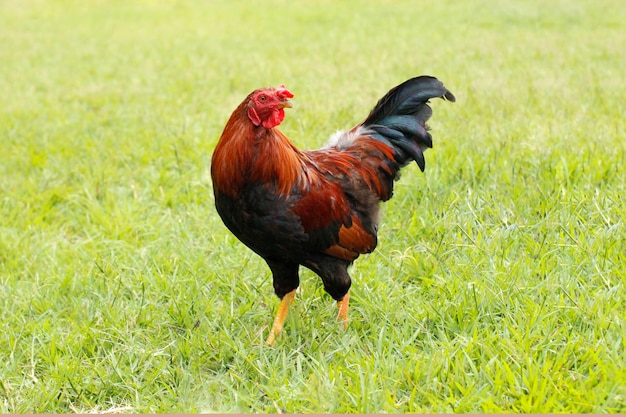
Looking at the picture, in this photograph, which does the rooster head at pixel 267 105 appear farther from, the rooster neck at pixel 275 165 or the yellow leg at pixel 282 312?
the yellow leg at pixel 282 312

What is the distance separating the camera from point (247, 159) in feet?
9.86

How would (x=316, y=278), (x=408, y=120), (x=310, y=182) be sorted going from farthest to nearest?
(x=316, y=278) → (x=408, y=120) → (x=310, y=182)

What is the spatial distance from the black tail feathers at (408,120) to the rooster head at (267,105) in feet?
2.69

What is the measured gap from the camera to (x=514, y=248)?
153 inches

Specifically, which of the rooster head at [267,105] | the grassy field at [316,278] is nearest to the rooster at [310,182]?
the rooster head at [267,105]

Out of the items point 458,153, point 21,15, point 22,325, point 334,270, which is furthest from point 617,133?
point 21,15

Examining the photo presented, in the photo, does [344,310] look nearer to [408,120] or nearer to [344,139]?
[344,139]

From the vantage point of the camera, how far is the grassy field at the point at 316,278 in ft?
9.66

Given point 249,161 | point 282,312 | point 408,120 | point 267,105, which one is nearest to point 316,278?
point 282,312

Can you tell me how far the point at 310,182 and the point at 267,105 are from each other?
464mm

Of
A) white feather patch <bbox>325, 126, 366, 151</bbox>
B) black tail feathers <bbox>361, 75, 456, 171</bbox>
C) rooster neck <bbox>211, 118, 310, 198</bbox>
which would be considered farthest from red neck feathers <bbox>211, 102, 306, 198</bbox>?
black tail feathers <bbox>361, 75, 456, 171</bbox>

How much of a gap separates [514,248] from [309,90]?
171 inches

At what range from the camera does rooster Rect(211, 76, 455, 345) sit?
3020 mm

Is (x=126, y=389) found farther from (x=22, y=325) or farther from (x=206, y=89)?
(x=206, y=89)
